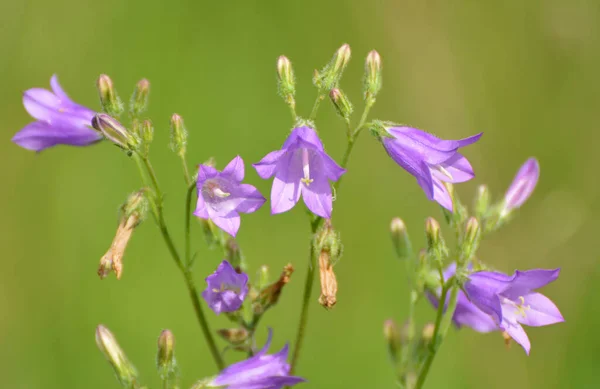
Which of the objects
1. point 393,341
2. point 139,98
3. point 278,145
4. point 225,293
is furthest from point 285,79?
point 278,145

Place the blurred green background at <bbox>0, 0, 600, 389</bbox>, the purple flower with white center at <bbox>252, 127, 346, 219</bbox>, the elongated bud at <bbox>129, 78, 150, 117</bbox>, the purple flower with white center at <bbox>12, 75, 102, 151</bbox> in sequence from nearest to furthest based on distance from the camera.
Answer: the purple flower with white center at <bbox>252, 127, 346, 219</bbox>
the elongated bud at <bbox>129, 78, 150, 117</bbox>
the purple flower with white center at <bbox>12, 75, 102, 151</bbox>
the blurred green background at <bbox>0, 0, 600, 389</bbox>

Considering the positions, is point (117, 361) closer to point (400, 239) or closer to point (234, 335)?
point (234, 335)

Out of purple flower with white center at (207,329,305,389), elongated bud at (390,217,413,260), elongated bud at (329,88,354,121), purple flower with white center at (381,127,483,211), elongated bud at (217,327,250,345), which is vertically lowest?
purple flower with white center at (207,329,305,389)

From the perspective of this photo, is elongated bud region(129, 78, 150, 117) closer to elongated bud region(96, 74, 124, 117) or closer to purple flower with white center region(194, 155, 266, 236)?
elongated bud region(96, 74, 124, 117)

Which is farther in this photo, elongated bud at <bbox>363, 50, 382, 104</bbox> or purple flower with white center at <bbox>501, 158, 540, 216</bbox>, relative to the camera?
purple flower with white center at <bbox>501, 158, 540, 216</bbox>

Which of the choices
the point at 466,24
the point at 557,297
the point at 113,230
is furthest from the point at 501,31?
the point at 113,230

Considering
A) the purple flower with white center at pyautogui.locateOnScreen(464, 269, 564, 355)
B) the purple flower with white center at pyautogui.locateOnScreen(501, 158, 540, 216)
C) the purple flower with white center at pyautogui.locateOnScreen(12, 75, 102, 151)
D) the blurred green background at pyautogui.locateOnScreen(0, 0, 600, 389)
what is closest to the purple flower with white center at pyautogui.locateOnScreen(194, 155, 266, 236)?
the purple flower with white center at pyautogui.locateOnScreen(12, 75, 102, 151)

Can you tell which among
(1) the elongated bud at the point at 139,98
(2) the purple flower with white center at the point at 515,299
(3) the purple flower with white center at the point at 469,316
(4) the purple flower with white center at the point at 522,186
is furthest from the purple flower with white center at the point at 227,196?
(4) the purple flower with white center at the point at 522,186
